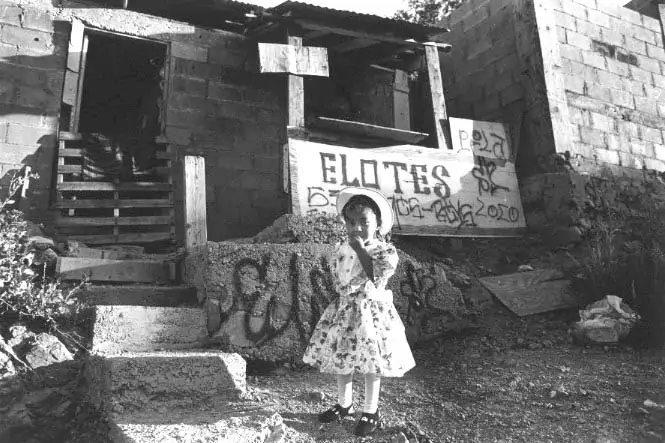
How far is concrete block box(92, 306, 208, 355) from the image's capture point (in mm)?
3566

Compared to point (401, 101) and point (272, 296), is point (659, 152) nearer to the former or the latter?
point (401, 101)

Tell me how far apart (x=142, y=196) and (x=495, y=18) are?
5341 millimetres

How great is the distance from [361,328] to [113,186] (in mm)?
4616

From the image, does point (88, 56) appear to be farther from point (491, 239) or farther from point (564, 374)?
point (564, 374)

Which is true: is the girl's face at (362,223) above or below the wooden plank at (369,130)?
below

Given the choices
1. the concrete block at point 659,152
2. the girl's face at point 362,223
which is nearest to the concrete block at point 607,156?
the concrete block at point 659,152

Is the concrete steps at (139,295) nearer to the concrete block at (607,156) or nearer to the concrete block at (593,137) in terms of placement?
the concrete block at (593,137)

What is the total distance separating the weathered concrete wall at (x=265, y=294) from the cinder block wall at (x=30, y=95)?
2.94 metres

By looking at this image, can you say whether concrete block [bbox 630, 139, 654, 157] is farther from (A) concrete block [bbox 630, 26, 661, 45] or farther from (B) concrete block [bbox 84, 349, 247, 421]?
(B) concrete block [bbox 84, 349, 247, 421]

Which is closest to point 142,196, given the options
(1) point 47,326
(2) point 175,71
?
(2) point 175,71

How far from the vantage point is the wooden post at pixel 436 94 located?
6.89 m

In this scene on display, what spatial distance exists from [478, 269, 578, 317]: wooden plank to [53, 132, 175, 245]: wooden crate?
3651 mm

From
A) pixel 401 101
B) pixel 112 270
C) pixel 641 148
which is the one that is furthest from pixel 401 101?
pixel 112 270

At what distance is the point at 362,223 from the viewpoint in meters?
2.95
